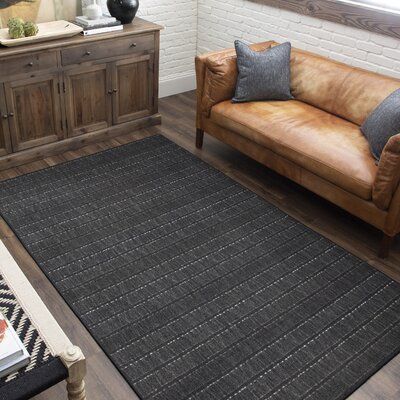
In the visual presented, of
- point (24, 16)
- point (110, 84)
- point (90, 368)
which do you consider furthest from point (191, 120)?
point (90, 368)

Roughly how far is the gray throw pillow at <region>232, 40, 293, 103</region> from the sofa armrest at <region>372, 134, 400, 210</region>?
1.06m

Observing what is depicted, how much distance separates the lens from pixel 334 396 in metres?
1.96

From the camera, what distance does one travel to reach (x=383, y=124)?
269 centimetres

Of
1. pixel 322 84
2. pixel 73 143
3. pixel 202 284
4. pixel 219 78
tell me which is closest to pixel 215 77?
pixel 219 78

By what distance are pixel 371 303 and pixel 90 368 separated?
1258mm

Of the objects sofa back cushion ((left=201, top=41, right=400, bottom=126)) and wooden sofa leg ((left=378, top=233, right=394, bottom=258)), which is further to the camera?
sofa back cushion ((left=201, top=41, right=400, bottom=126))

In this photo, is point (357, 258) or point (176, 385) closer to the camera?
point (176, 385)

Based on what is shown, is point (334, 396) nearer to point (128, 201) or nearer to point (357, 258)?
point (357, 258)

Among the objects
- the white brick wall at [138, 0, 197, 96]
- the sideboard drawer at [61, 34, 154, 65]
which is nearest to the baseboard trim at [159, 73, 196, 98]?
the white brick wall at [138, 0, 197, 96]

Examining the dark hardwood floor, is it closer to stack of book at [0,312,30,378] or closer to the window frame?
stack of book at [0,312,30,378]

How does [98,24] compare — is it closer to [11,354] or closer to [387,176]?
[387,176]

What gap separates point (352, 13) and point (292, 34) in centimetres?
55

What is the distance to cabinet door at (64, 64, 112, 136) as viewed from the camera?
3.37m

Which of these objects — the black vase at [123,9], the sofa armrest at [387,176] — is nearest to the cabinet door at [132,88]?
the black vase at [123,9]
